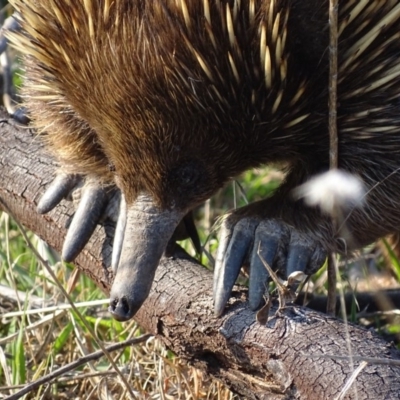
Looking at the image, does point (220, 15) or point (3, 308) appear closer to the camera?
point (220, 15)

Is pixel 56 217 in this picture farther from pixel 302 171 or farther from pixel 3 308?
pixel 302 171

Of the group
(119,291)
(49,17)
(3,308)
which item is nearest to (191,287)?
(119,291)

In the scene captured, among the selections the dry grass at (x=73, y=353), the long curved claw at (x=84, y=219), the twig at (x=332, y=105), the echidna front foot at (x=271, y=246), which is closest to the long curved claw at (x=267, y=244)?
the echidna front foot at (x=271, y=246)

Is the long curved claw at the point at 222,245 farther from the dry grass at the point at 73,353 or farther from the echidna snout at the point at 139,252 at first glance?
the dry grass at the point at 73,353

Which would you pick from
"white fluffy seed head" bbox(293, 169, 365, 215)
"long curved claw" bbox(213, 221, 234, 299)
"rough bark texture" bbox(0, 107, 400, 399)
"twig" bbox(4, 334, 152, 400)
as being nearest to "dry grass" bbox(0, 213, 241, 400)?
"twig" bbox(4, 334, 152, 400)

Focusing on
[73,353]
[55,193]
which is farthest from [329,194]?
[73,353]
